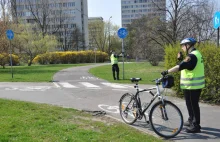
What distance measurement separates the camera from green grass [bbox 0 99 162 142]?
4.68 metres

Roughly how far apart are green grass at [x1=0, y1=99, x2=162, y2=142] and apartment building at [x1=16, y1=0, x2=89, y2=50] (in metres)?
54.5

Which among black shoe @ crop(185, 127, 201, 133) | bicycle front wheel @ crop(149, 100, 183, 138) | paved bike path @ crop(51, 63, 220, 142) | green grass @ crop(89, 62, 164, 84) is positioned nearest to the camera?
paved bike path @ crop(51, 63, 220, 142)

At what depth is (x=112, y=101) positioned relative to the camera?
8898mm

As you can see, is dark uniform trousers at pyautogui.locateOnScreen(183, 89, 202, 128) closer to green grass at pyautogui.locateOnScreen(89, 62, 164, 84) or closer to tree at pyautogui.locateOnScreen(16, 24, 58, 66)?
green grass at pyautogui.locateOnScreen(89, 62, 164, 84)

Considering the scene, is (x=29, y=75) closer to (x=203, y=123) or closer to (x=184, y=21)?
(x=184, y=21)

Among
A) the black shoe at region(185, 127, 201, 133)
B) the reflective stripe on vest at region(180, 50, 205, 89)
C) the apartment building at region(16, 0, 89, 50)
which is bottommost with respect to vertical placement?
the black shoe at region(185, 127, 201, 133)

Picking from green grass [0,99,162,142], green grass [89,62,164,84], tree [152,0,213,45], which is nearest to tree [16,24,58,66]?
green grass [89,62,164,84]

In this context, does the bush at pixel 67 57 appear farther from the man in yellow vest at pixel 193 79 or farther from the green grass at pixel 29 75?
the man in yellow vest at pixel 193 79

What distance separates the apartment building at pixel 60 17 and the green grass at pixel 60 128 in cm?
5449

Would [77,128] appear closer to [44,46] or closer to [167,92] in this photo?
[167,92]

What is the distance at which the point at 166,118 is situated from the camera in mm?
5094

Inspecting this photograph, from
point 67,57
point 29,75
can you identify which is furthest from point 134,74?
point 67,57

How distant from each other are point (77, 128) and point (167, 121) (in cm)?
191

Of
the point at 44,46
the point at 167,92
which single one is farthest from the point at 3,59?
the point at 167,92
